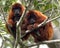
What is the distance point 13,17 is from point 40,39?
606 millimetres

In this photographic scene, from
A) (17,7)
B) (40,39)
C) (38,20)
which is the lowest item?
(40,39)

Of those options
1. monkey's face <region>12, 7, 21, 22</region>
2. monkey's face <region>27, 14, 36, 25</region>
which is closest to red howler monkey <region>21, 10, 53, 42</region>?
monkey's face <region>27, 14, 36, 25</region>

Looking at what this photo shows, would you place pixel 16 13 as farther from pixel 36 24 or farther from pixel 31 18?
pixel 36 24

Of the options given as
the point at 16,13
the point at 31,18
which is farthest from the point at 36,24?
the point at 16,13

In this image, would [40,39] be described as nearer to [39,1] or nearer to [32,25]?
[32,25]

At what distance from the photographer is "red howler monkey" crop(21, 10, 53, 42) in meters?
3.54

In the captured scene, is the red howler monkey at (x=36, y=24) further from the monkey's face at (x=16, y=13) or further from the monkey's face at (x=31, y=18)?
the monkey's face at (x=16, y=13)

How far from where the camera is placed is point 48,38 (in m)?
3.66

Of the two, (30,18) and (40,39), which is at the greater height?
(30,18)

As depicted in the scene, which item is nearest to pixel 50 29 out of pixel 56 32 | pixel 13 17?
pixel 56 32

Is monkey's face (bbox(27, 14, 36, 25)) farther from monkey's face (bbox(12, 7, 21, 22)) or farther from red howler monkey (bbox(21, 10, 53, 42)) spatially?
monkey's face (bbox(12, 7, 21, 22))

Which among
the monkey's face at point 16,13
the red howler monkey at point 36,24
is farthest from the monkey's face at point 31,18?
the monkey's face at point 16,13

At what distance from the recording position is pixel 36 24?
349 centimetres

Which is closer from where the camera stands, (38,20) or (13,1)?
(38,20)
